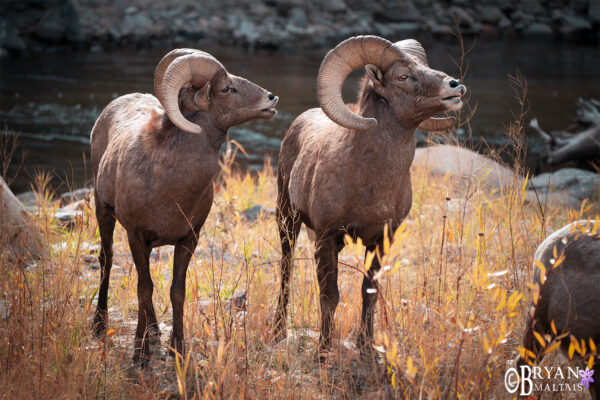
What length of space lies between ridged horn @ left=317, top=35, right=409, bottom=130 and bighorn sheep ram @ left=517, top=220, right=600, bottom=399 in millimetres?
1358

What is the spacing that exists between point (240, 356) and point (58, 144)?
35.1 ft

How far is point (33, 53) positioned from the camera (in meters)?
23.9

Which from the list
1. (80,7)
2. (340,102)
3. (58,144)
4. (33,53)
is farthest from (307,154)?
(80,7)

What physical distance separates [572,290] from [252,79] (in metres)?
16.5

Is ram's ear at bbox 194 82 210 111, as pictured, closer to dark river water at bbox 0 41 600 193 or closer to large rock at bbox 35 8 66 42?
dark river water at bbox 0 41 600 193

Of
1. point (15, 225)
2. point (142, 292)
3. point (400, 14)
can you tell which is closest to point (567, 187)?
point (142, 292)

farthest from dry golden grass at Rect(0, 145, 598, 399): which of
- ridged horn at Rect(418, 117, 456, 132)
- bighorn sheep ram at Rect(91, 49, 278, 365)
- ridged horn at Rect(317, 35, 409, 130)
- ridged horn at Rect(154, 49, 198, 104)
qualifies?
ridged horn at Rect(154, 49, 198, 104)

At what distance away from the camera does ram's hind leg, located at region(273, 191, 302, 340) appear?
497 centimetres

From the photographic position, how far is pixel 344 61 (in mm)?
4453

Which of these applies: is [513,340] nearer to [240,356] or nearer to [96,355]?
[240,356]

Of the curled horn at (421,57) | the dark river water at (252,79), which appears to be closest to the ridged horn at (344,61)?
the curled horn at (421,57)

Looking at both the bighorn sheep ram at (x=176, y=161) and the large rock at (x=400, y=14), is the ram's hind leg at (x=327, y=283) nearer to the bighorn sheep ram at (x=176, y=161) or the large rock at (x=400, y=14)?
the bighorn sheep ram at (x=176, y=161)

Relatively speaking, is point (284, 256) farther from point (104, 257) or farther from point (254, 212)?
point (254, 212)

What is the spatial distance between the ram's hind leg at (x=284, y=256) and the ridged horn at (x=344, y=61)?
0.84 m
